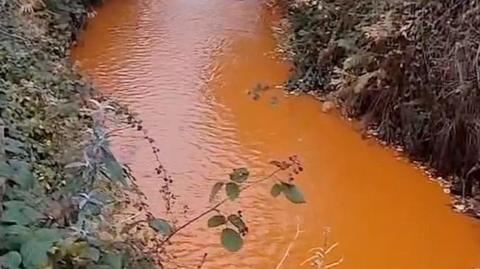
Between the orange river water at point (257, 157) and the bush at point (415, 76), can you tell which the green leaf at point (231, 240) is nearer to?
the orange river water at point (257, 157)

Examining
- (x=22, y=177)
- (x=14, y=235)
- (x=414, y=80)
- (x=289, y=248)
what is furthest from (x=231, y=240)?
(x=414, y=80)

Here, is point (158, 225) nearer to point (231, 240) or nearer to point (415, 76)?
point (231, 240)

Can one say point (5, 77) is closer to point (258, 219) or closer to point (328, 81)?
point (258, 219)

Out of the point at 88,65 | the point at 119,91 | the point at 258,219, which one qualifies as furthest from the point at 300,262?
the point at 88,65

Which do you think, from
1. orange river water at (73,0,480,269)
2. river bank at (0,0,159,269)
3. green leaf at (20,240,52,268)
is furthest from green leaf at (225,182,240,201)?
orange river water at (73,0,480,269)

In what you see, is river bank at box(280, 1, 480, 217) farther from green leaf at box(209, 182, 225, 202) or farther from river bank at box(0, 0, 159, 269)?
green leaf at box(209, 182, 225, 202)
